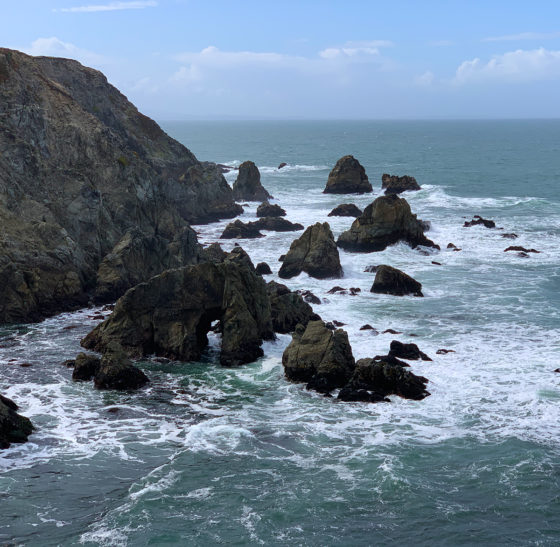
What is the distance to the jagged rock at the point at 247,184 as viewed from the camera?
3814 inches

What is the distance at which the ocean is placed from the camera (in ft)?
73.1

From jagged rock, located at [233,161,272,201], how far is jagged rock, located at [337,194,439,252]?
32.7 metres

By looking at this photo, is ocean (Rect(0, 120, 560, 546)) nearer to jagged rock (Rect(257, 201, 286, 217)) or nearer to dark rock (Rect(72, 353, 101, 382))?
dark rock (Rect(72, 353, 101, 382))

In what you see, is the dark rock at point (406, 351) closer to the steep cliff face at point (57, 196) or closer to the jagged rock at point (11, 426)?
the jagged rock at point (11, 426)

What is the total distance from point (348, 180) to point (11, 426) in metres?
83.7

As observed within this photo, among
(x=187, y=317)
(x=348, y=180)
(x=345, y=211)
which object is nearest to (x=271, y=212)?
(x=345, y=211)

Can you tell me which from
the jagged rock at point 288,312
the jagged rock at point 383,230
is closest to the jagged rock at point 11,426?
the jagged rock at point 288,312

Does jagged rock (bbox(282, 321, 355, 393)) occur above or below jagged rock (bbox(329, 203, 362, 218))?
below

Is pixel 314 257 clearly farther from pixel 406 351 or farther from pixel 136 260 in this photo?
pixel 406 351

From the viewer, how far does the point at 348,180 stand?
106m

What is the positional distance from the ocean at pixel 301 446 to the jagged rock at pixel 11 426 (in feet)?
1.72

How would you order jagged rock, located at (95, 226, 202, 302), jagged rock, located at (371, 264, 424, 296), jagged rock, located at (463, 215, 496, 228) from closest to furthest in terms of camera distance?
jagged rock, located at (95, 226, 202, 302)
jagged rock, located at (371, 264, 424, 296)
jagged rock, located at (463, 215, 496, 228)

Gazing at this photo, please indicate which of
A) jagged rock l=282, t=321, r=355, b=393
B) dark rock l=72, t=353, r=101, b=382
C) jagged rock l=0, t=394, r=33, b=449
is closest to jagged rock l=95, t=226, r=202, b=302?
dark rock l=72, t=353, r=101, b=382

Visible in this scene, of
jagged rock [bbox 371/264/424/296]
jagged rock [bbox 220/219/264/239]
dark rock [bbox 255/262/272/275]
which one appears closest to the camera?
jagged rock [bbox 371/264/424/296]
